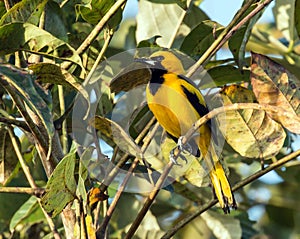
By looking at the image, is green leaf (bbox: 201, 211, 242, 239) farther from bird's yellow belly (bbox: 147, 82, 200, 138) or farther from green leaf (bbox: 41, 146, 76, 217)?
green leaf (bbox: 41, 146, 76, 217)

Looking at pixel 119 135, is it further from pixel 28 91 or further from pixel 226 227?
pixel 226 227

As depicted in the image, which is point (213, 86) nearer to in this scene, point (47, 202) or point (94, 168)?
point (94, 168)

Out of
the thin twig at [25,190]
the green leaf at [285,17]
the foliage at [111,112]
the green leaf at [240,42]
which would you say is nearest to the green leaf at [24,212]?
the foliage at [111,112]

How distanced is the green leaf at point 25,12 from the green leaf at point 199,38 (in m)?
0.40

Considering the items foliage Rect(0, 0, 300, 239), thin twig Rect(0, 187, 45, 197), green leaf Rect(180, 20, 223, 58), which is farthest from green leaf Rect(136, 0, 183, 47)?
thin twig Rect(0, 187, 45, 197)

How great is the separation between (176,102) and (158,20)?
10.5 inches

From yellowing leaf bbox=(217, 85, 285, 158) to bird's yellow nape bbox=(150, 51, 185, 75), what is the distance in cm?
25

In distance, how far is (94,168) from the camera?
1305 millimetres

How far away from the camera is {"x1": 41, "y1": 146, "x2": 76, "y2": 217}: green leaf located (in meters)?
1.15

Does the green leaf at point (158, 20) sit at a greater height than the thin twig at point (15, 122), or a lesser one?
lesser

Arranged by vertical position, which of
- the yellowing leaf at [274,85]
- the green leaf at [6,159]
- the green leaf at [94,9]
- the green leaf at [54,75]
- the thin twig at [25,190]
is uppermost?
the green leaf at [94,9]

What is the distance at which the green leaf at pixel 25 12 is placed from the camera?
1259 mm

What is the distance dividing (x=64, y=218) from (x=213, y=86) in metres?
0.55

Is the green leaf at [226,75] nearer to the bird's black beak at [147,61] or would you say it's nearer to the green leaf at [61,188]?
the bird's black beak at [147,61]
